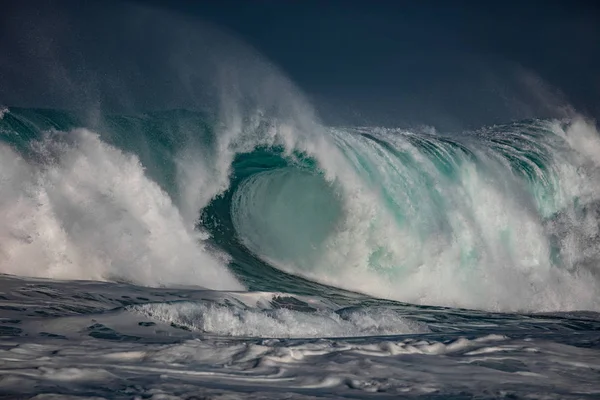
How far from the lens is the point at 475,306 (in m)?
11.1

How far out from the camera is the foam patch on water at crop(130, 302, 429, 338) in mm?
5125

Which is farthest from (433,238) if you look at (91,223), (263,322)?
(263,322)

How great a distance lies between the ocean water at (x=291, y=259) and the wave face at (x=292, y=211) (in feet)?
0.13

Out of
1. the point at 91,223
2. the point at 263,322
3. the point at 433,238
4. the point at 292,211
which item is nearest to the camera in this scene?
the point at 263,322

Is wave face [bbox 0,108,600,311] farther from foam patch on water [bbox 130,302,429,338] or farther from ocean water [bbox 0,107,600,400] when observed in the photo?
foam patch on water [bbox 130,302,429,338]

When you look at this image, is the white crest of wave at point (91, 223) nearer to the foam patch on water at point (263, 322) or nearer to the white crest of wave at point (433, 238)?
the white crest of wave at point (433, 238)

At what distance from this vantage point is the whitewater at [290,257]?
3.80 metres

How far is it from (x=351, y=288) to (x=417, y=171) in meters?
3.87

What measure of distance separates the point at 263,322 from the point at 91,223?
413 centimetres

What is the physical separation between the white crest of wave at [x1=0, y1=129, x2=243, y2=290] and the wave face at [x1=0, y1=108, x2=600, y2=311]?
22mm

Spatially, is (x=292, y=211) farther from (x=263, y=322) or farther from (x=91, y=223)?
(x=263, y=322)

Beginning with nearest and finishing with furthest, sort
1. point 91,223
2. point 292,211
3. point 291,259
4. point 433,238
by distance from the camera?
1. point 91,223
2. point 291,259
3. point 433,238
4. point 292,211

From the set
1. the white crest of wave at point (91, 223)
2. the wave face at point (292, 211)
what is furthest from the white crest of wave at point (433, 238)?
the white crest of wave at point (91, 223)

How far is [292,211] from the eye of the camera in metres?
12.2
